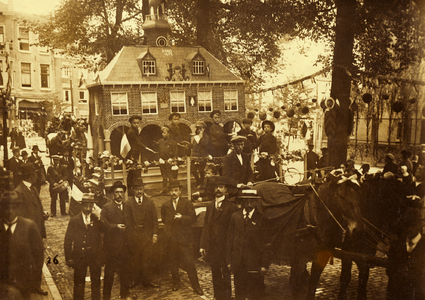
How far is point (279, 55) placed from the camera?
825cm

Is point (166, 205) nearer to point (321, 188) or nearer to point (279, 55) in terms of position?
point (321, 188)

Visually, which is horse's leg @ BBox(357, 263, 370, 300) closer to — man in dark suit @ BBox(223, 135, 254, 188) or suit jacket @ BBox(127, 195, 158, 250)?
man in dark suit @ BBox(223, 135, 254, 188)

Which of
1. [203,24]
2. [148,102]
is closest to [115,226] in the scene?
[148,102]

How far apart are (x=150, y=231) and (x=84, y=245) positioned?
1101 mm

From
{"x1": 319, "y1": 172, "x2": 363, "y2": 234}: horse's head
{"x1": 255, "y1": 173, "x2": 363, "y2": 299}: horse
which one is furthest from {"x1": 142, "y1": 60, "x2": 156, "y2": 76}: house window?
{"x1": 319, "y1": 172, "x2": 363, "y2": 234}: horse's head

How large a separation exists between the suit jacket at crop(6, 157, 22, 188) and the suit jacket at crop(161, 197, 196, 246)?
94.5 inches

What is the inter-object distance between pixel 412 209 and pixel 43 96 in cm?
651

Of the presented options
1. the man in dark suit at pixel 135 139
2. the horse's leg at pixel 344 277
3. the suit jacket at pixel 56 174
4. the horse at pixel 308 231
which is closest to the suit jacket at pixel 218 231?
the horse at pixel 308 231

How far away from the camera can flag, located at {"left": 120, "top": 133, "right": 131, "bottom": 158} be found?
22.8 ft

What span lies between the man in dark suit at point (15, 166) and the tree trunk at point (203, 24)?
4.07 meters

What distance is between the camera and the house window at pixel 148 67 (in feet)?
23.3

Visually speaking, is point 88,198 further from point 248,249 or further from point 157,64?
point 157,64

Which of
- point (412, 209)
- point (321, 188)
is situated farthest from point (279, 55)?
point (412, 209)

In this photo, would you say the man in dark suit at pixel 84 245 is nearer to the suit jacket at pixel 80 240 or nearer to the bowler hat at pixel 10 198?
the suit jacket at pixel 80 240
